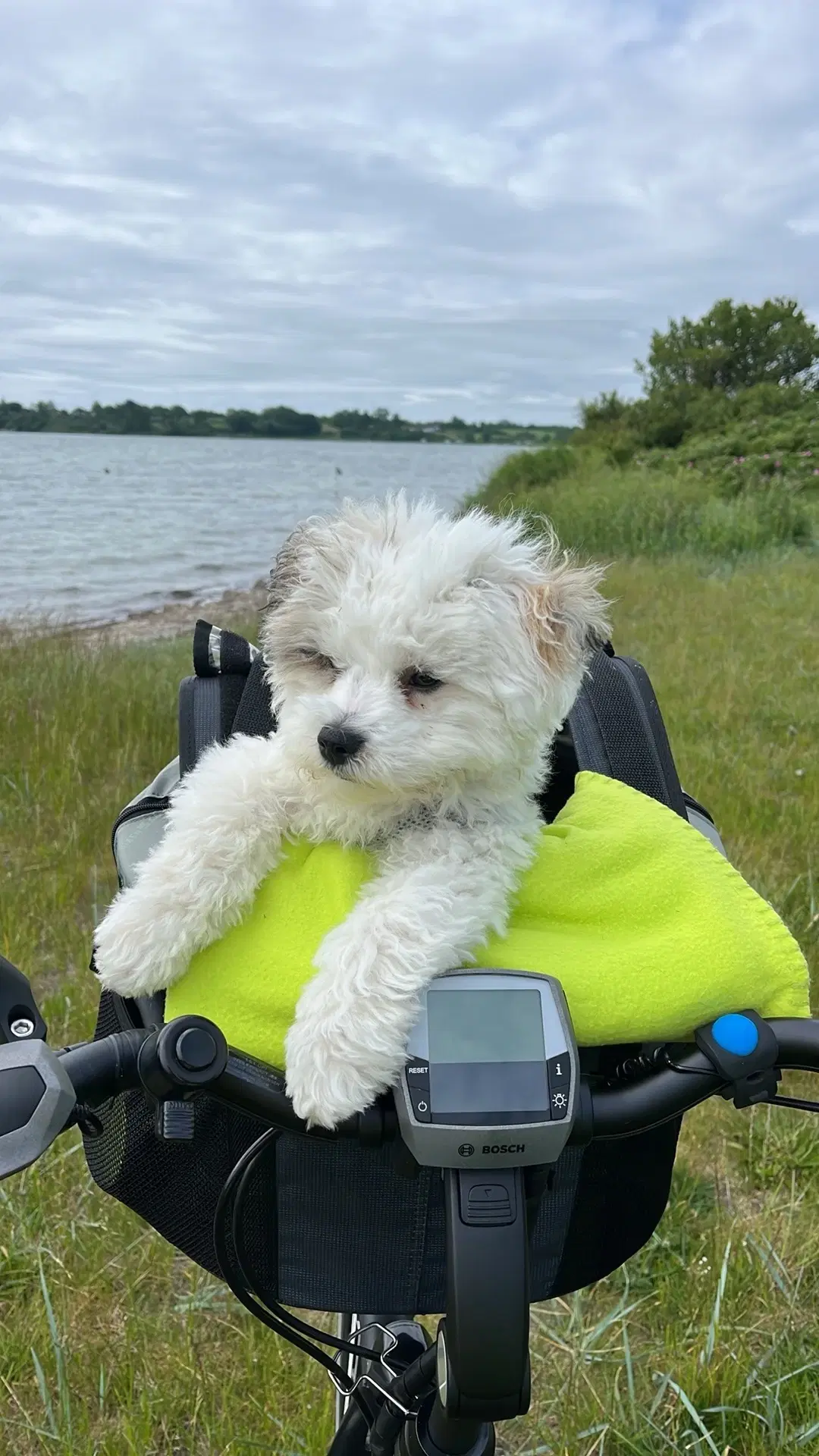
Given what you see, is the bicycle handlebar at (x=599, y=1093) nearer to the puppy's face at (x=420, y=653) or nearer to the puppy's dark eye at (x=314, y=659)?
the puppy's face at (x=420, y=653)

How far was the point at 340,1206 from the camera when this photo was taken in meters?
1.46

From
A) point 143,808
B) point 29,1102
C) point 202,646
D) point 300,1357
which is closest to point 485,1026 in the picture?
point 29,1102

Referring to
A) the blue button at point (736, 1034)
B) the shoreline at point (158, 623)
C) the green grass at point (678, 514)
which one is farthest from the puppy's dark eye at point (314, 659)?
the green grass at point (678, 514)

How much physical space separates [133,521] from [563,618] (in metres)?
14.3

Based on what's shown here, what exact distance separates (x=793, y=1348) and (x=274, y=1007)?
1.92 metres

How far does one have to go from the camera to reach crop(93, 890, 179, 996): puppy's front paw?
1.49m

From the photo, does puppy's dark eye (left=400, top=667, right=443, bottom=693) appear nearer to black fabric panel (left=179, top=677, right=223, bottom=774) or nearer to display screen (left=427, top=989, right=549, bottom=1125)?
black fabric panel (left=179, top=677, right=223, bottom=774)

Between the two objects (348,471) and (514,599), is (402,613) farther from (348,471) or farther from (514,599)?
(348,471)

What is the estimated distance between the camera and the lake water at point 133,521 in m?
10.2

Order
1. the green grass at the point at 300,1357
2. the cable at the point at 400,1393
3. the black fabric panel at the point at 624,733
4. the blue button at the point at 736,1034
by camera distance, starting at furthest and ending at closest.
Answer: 1. the green grass at the point at 300,1357
2. the black fabric panel at the point at 624,733
3. the cable at the point at 400,1393
4. the blue button at the point at 736,1034

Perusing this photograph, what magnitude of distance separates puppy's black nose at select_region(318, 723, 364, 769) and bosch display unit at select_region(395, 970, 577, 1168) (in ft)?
2.07

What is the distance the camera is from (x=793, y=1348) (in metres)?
2.46

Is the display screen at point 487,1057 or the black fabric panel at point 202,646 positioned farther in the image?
the black fabric panel at point 202,646

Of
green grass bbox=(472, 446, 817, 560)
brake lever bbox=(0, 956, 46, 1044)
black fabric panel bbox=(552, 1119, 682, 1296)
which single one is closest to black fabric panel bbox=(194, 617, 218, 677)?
brake lever bbox=(0, 956, 46, 1044)
